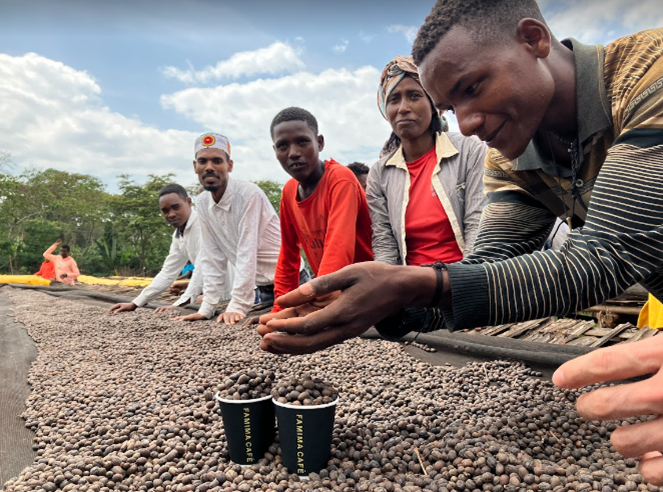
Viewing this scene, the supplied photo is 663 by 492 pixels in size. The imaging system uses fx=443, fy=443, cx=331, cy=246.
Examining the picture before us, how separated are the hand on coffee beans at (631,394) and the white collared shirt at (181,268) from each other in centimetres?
492

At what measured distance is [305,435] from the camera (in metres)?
1.23

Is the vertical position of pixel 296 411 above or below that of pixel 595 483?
above

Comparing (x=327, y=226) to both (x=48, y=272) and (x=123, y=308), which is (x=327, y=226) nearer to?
(x=123, y=308)

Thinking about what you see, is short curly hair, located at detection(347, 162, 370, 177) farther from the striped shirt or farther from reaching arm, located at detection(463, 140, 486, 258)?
the striped shirt

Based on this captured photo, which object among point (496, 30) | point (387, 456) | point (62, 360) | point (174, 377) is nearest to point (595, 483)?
point (387, 456)

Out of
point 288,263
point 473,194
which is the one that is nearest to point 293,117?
point 288,263

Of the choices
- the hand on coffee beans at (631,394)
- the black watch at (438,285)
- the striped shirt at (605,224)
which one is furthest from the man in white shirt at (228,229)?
the hand on coffee beans at (631,394)

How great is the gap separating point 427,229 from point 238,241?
205cm

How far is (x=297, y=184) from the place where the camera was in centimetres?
323

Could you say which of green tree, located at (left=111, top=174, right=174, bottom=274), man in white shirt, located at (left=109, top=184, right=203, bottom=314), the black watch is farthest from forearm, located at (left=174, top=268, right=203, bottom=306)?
green tree, located at (left=111, top=174, right=174, bottom=274)

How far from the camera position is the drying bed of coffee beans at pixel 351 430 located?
1209 millimetres

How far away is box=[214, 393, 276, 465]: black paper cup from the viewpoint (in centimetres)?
130

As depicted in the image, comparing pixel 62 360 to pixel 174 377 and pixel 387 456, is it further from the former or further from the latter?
pixel 387 456

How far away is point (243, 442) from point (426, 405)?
0.74 meters
